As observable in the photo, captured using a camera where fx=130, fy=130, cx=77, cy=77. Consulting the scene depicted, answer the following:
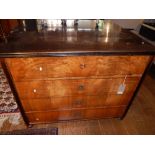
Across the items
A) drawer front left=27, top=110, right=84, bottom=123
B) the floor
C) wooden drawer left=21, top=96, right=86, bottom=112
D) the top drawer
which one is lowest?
the floor

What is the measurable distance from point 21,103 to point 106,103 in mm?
866

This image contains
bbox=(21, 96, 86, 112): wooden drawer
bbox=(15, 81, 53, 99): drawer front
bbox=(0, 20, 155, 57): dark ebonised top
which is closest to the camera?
bbox=(0, 20, 155, 57): dark ebonised top

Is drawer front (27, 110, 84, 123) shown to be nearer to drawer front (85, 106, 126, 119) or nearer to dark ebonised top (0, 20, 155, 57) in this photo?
drawer front (85, 106, 126, 119)

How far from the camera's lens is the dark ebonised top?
937mm

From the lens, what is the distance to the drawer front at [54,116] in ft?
4.63

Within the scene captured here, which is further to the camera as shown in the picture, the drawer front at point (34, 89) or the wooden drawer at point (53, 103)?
the wooden drawer at point (53, 103)

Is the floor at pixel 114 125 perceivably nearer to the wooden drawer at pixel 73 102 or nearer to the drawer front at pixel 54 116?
the drawer front at pixel 54 116

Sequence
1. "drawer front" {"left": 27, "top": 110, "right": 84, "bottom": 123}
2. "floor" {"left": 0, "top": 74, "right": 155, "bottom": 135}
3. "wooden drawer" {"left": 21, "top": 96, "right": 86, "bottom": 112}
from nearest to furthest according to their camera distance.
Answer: "wooden drawer" {"left": 21, "top": 96, "right": 86, "bottom": 112} → "drawer front" {"left": 27, "top": 110, "right": 84, "bottom": 123} → "floor" {"left": 0, "top": 74, "right": 155, "bottom": 135}

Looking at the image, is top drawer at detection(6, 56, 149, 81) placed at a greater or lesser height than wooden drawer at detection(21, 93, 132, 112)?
greater

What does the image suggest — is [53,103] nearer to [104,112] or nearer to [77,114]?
[77,114]

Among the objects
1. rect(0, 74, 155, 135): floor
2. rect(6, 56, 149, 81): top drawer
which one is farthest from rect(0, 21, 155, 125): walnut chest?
rect(0, 74, 155, 135): floor

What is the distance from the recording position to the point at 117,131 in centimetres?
155

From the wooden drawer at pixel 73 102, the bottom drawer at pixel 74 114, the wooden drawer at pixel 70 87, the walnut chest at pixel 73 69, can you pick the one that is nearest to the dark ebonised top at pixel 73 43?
the walnut chest at pixel 73 69
